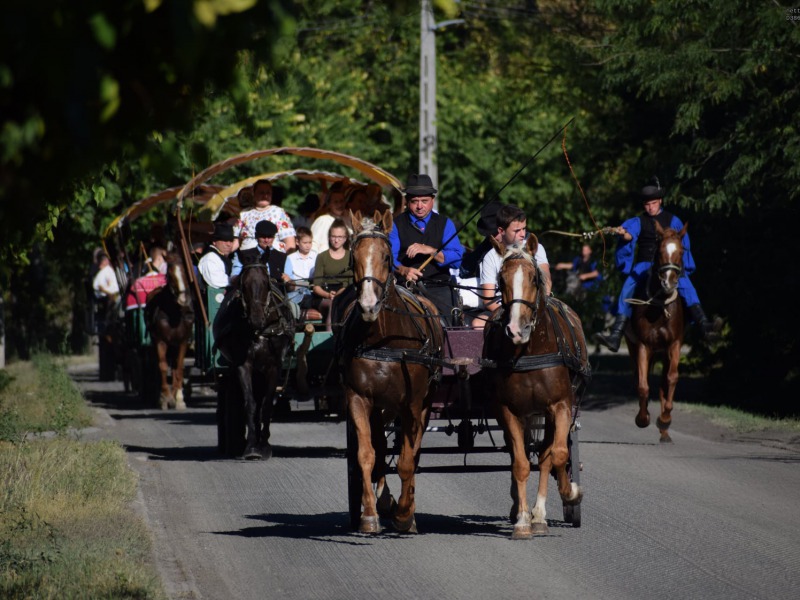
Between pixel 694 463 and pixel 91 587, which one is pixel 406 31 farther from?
pixel 91 587

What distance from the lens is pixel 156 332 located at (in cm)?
2114

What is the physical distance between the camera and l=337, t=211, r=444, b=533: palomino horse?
9586 millimetres

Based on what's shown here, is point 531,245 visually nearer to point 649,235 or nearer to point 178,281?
point 649,235

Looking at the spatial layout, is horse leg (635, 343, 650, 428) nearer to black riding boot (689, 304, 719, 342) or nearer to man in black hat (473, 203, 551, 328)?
black riding boot (689, 304, 719, 342)

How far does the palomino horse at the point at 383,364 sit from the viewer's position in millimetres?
9586

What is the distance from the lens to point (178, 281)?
818 inches

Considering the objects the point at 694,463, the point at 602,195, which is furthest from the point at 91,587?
the point at 602,195

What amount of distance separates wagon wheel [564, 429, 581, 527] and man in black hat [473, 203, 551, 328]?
1081mm

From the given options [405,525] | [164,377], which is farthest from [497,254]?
[164,377]

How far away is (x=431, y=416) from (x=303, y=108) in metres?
21.9

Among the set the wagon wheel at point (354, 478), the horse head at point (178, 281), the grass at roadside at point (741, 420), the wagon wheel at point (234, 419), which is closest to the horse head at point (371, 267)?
the wagon wheel at point (354, 478)

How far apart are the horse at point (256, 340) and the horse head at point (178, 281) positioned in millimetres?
5880

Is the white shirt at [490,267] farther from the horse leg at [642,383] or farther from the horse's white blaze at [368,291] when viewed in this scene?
the horse leg at [642,383]

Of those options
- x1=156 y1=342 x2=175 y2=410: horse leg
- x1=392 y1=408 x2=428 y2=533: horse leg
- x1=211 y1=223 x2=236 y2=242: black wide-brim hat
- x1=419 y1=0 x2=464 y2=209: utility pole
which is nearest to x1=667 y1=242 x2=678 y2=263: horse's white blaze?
x1=211 y1=223 x2=236 y2=242: black wide-brim hat
